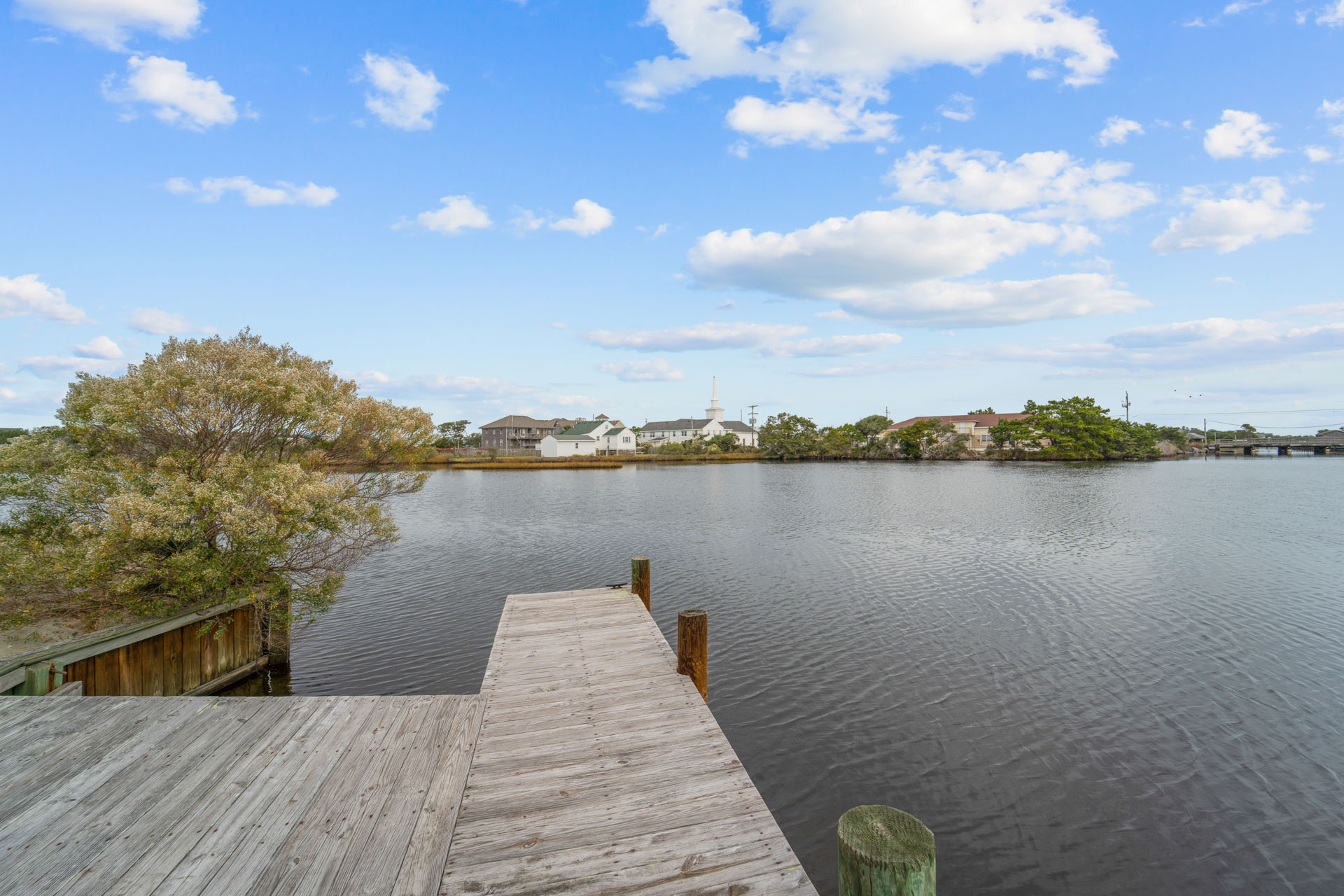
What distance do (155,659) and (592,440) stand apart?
9672 cm

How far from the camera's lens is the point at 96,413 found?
880 cm

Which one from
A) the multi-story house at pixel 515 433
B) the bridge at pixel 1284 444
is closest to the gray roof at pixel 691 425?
the multi-story house at pixel 515 433

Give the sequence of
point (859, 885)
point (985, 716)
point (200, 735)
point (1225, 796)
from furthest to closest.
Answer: point (985, 716) → point (1225, 796) → point (200, 735) → point (859, 885)

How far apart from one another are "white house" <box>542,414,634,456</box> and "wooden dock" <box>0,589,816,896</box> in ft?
311

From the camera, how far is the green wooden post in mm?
2842

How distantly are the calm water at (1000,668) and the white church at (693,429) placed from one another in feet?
329

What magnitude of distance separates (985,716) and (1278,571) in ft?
55.3

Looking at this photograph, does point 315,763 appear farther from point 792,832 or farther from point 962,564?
point 962,564

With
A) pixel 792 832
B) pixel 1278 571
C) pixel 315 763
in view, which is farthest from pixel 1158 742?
pixel 1278 571

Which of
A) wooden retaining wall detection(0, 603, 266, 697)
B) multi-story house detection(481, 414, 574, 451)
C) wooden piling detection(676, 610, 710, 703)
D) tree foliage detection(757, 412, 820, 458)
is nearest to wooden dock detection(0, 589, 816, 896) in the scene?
wooden piling detection(676, 610, 710, 703)

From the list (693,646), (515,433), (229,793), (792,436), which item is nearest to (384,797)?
(229,793)

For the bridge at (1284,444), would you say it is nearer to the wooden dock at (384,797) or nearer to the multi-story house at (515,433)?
the multi-story house at (515,433)

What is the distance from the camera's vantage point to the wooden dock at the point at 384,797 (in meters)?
3.87

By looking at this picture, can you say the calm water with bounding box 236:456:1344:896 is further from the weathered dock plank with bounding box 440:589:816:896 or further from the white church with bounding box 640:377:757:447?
the white church with bounding box 640:377:757:447
